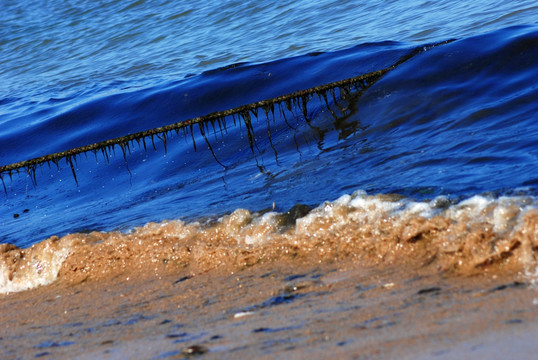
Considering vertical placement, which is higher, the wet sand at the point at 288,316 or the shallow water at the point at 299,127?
the shallow water at the point at 299,127

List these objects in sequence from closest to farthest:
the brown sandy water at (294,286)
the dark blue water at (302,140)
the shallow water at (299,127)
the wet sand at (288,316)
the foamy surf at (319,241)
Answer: the wet sand at (288,316) < the brown sandy water at (294,286) < the foamy surf at (319,241) < the shallow water at (299,127) < the dark blue water at (302,140)

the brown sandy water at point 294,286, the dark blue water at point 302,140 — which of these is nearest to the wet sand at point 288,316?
the brown sandy water at point 294,286

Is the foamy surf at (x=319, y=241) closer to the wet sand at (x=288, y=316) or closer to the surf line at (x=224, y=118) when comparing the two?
the wet sand at (x=288, y=316)

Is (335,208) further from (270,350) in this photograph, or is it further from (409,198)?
(270,350)

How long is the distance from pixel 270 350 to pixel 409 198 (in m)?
1.63

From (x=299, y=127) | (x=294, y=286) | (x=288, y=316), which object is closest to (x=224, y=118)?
(x=299, y=127)

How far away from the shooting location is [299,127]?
243 inches

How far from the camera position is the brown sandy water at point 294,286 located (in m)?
2.19

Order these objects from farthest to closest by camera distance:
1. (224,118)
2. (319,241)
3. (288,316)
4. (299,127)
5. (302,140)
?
1. (299,127)
2. (224,118)
3. (302,140)
4. (319,241)
5. (288,316)

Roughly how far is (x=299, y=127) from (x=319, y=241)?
116 inches

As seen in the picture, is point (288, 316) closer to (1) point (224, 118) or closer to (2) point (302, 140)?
(2) point (302, 140)

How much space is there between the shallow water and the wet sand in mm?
323

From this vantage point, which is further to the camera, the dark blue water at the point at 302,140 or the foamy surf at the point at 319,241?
the dark blue water at the point at 302,140

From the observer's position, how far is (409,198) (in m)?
3.59
